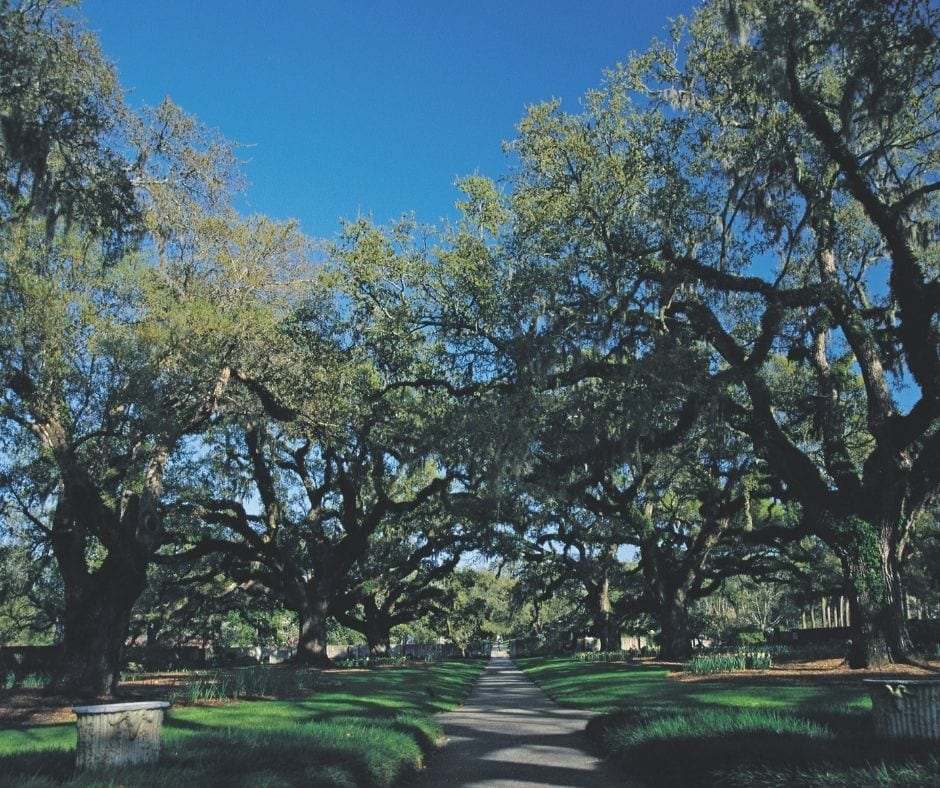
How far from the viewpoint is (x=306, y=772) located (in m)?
7.09

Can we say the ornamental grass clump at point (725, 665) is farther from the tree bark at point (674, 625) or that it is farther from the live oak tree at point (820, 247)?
the tree bark at point (674, 625)

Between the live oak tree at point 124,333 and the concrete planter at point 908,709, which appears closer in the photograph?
the concrete planter at point 908,709

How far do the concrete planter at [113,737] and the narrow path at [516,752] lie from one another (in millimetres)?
2978

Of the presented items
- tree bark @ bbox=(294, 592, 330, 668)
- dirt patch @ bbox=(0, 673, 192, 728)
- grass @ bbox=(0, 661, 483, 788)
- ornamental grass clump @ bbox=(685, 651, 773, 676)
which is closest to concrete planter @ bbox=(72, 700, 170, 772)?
grass @ bbox=(0, 661, 483, 788)

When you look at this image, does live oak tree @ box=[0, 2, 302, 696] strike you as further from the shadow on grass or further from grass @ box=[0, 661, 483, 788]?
the shadow on grass

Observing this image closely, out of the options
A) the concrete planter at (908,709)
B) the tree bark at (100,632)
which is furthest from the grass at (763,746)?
the tree bark at (100,632)

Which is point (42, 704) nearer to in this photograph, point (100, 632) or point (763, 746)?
point (100, 632)

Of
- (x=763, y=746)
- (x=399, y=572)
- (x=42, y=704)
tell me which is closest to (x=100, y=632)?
(x=42, y=704)

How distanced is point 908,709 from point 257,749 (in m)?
6.31

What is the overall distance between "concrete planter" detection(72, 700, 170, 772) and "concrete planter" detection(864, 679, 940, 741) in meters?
6.74

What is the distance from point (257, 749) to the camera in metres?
7.96

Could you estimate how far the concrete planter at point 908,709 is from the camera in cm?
722

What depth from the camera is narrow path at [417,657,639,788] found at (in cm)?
838

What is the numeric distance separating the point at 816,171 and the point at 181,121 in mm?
13003
